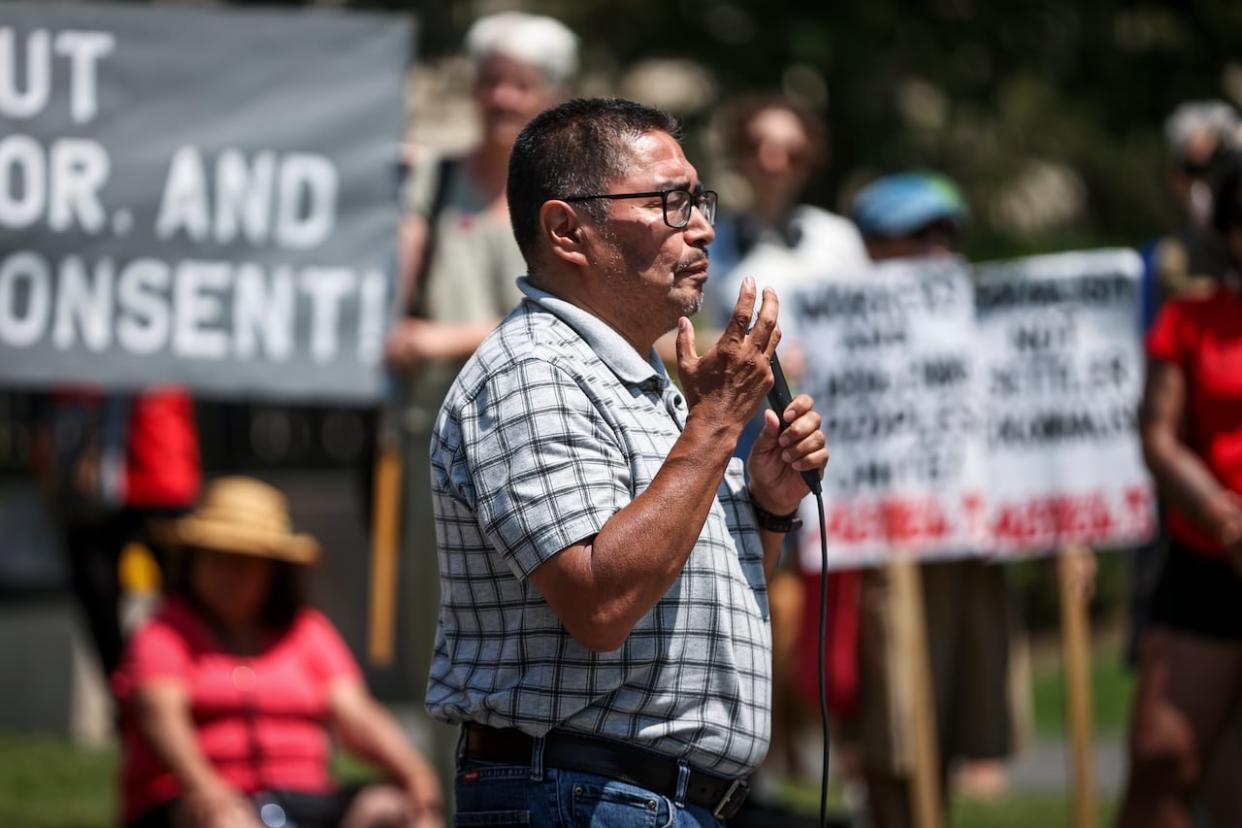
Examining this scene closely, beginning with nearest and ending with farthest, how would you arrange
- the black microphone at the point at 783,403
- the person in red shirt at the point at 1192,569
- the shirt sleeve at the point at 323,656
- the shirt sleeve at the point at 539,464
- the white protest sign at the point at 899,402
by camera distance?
the shirt sleeve at the point at 539,464, the black microphone at the point at 783,403, the person in red shirt at the point at 1192,569, the shirt sleeve at the point at 323,656, the white protest sign at the point at 899,402

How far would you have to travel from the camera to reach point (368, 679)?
35.4 feet

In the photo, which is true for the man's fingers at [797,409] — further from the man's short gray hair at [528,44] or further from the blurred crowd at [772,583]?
the man's short gray hair at [528,44]

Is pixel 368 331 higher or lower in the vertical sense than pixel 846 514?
higher

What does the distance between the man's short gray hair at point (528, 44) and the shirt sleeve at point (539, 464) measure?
2519 millimetres

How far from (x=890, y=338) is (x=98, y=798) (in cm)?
376

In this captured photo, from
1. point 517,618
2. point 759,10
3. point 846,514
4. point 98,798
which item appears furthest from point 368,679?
point 517,618

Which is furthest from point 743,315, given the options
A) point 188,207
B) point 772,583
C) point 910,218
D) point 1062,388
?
point 1062,388

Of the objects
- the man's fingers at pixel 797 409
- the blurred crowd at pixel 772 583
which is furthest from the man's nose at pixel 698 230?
the blurred crowd at pixel 772 583

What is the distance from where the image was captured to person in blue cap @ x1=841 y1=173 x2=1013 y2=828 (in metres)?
6.14

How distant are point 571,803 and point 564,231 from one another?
2.85ft

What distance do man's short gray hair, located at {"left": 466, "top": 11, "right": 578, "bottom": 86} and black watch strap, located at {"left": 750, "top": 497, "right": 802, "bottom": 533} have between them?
7.75 ft

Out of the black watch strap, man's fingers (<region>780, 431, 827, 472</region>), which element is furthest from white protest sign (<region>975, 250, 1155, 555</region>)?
man's fingers (<region>780, 431, 827, 472</region>)

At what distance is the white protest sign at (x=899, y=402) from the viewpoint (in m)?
6.35

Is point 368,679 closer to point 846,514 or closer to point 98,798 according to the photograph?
point 98,798
